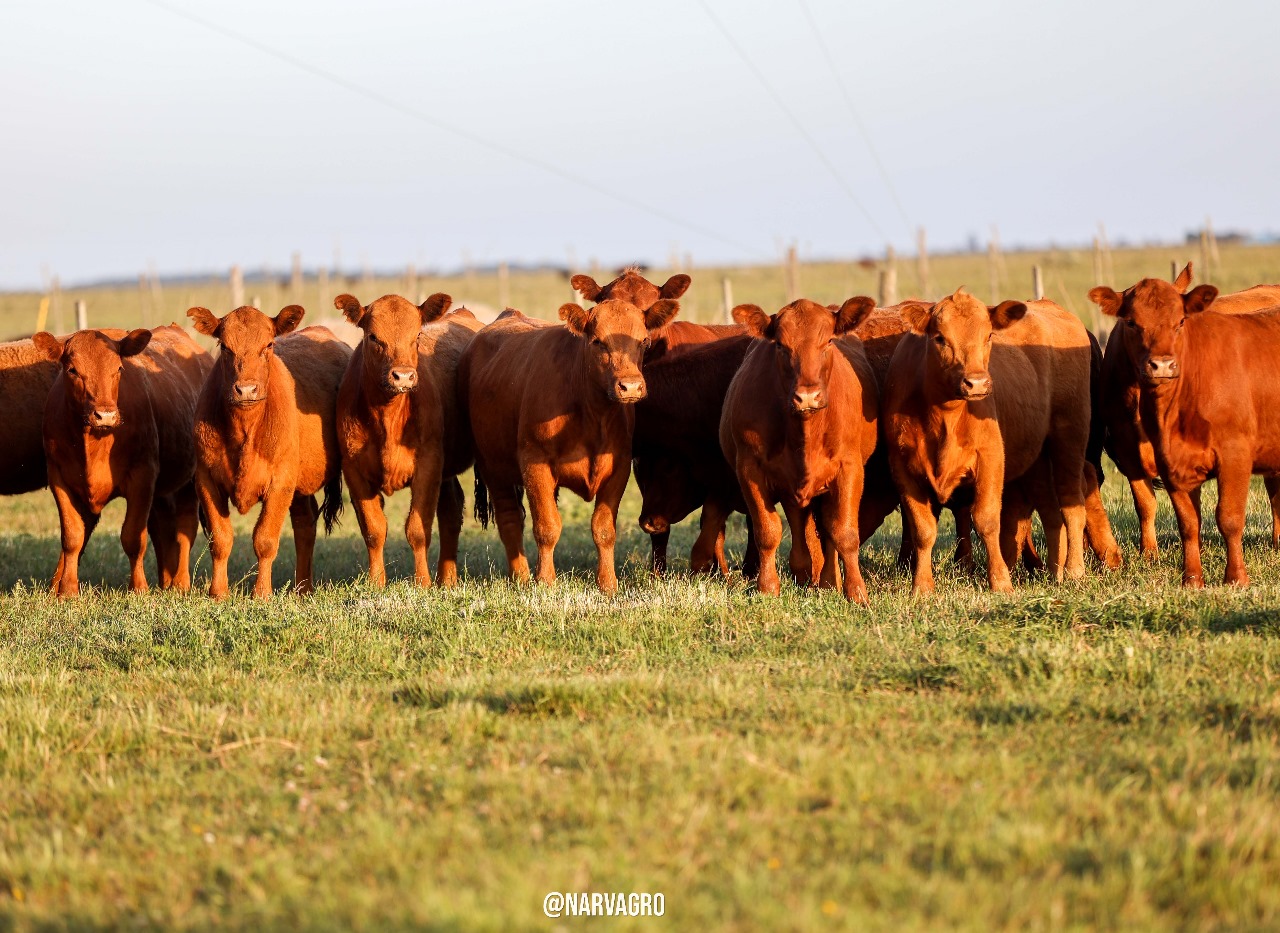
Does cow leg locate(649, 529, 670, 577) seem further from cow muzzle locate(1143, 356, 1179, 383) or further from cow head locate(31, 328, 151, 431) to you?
cow head locate(31, 328, 151, 431)

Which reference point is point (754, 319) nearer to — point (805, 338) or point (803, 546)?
point (805, 338)

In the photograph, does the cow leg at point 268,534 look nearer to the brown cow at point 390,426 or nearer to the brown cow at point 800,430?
the brown cow at point 390,426

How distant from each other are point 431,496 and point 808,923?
6.96 meters

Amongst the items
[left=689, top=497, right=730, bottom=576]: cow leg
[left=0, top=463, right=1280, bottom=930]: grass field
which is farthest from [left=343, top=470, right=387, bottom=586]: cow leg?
[left=689, top=497, right=730, bottom=576]: cow leg

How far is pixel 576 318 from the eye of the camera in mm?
9453

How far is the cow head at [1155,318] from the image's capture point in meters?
8.47

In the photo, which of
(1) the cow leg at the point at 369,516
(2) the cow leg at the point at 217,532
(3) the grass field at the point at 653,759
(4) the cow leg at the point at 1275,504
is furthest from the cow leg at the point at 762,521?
(4) the cow leg at the point at 1275,504

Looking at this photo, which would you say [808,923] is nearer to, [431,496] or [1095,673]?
[1095,673]

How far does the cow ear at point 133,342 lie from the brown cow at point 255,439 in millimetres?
513

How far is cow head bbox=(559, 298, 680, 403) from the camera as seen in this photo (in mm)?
8945

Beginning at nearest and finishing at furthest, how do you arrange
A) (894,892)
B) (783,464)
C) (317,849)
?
1. (894,892)
2. (317,849)
3. (783,464)

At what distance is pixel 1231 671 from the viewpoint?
6090 millimetres

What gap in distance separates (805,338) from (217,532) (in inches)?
169

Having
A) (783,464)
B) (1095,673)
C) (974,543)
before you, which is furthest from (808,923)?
(974,543)
